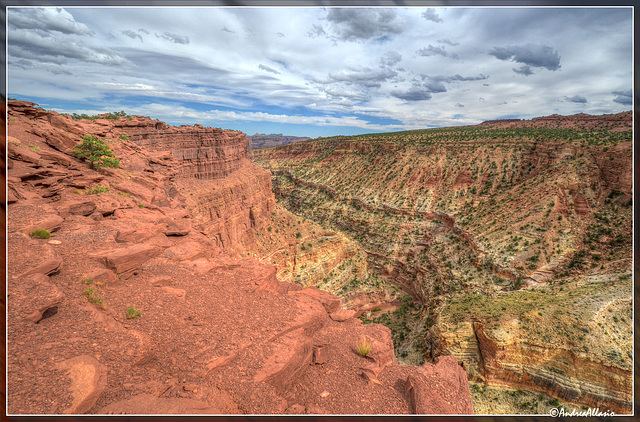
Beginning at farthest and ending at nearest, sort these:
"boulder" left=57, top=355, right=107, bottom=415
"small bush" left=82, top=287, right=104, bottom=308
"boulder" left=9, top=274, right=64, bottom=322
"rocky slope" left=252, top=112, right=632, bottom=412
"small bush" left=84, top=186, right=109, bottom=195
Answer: "rocky slope" left=252, top=112, right=632, bottom=412, "small bush" left=84, top=186, right=109, bottom=195, "small bush" left=82, top=287, right=104, bottom=308, "boulder" left=9, top=274, right=64, bottom=322, "boulder" left=57, top=355, right=107, bottom=415

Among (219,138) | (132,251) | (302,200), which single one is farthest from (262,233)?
(302,200)

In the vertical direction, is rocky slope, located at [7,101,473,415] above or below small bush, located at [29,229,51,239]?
below

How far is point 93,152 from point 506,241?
42.7 m

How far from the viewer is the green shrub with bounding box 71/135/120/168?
14.1 metres

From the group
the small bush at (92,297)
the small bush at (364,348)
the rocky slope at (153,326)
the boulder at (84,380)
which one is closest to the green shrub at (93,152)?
the rocky slope at (153,326)

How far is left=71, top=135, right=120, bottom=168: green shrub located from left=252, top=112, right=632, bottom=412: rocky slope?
24937 mm

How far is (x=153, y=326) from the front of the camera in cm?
693

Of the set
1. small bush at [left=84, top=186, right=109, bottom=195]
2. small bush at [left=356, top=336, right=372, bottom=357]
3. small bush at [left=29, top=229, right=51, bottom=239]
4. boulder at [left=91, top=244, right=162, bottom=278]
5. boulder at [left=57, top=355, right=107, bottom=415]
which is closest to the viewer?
boulder at [left=57, top=355, right=107, bottom=415]

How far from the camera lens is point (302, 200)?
239 ft

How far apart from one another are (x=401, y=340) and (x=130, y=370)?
28.6 metres

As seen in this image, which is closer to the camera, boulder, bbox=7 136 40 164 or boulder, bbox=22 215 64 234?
boulder, bbox=22 215 64 234

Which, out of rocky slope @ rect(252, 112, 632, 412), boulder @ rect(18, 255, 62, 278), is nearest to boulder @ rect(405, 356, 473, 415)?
boulder @ rect(18, 255, 62, 278)

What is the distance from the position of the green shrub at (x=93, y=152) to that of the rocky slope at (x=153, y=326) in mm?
551

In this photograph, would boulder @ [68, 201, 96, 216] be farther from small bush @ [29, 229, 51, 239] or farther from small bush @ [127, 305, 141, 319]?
small bush @ [127, 305, 141, 319]
